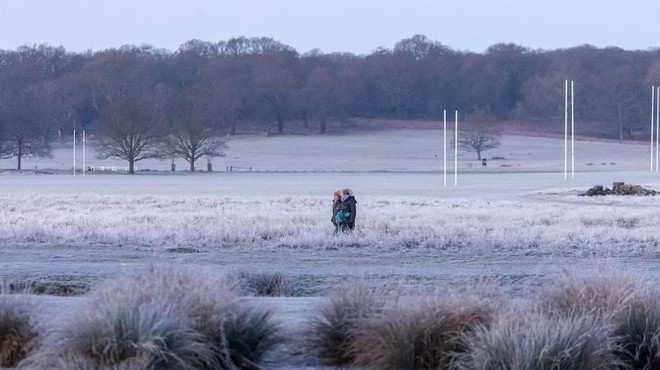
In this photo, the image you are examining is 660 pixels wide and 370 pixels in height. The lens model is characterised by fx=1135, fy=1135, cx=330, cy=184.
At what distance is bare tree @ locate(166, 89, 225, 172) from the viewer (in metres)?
99.9

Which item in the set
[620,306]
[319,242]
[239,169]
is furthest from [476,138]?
[620,306]

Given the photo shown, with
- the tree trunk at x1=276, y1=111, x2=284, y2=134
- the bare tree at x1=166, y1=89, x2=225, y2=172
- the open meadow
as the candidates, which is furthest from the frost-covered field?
the tree trunk at x1=276, y1=111, x2=284, y2=134

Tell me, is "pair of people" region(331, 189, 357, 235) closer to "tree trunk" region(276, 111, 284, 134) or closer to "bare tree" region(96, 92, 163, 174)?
"bare tree" region(96, 92, 163, 174)

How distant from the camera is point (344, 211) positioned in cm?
2503

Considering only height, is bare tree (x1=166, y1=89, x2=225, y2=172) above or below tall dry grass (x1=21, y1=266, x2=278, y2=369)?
above

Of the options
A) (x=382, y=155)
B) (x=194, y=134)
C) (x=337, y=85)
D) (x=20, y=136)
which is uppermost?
(x=337, y=85)

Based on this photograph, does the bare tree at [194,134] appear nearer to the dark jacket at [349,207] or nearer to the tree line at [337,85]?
the tree line at [337,85]

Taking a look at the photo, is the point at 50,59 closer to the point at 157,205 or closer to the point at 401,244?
the point at 157,205

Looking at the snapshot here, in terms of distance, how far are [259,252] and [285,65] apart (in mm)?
141390

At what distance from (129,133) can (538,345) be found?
8968cm

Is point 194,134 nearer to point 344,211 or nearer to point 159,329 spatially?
point 344,211

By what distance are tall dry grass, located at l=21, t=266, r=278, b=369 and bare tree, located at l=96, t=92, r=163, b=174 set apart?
8542 centimetres

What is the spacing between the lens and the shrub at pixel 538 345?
28.8 feet

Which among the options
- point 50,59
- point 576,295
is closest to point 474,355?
point 576,295
